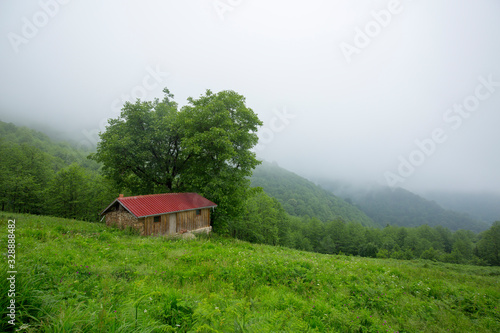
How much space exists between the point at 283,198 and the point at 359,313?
139842mm

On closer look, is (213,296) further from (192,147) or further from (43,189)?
(43,189)

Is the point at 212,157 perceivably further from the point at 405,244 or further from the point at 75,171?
the point at 405,244

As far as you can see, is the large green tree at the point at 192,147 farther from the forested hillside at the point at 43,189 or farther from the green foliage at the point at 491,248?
the green foliage at the point at 491,248

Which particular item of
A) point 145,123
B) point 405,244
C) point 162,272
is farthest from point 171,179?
point 405,244

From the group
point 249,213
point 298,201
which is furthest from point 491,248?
point 298,201

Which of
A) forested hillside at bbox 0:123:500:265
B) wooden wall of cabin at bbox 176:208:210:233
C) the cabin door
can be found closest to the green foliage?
forested hillside at bbox 0:123:500:265

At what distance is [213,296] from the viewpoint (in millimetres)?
5051

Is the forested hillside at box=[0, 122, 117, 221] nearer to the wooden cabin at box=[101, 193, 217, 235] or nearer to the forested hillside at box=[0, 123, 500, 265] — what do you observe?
the forested hillside at box=[0, 123, 500, 265]

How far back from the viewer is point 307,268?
364 inches

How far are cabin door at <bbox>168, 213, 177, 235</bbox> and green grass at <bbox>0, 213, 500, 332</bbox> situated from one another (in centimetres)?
745

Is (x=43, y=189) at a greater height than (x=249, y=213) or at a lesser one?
greater

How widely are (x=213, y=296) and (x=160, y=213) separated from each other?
13268 millimetres

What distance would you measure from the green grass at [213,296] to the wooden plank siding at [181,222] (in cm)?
595

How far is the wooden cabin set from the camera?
1598 cm
